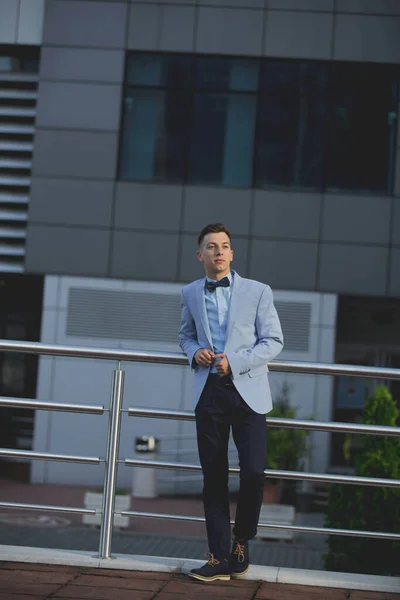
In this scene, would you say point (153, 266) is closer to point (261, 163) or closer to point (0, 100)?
point (261, 163)

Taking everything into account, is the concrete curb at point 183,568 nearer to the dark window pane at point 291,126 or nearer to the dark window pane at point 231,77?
the dark window pane at point 291,126

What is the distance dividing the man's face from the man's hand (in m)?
0.51

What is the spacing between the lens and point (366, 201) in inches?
727

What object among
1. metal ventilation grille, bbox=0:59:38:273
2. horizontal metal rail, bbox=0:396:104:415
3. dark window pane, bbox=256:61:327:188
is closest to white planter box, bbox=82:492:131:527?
metal ventilation grille, bbox=0:59:38:273

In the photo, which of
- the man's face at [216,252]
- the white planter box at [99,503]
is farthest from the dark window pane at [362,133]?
the man's face at [216,252]

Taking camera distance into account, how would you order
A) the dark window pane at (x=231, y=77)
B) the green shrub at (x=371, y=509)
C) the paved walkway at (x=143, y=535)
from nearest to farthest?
the green shrub at (x=371, y=509)
the paved walkway at (x=143, y=535)
the dark window pane at (x=231, y=77)

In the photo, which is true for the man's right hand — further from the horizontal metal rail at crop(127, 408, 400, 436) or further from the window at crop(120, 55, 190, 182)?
the window at crop(120, 55, 190, 182)

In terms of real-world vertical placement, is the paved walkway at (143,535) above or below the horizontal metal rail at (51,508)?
below

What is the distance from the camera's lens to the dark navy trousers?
4965 mm

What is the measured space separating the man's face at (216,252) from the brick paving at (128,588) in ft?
5.44

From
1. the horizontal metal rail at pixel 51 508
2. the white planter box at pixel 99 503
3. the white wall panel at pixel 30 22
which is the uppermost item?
the white wall panel at pixel 30 22

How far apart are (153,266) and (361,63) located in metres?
5.69

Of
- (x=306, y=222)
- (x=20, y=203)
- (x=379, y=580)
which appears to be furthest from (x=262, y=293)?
(x=20, y=203)

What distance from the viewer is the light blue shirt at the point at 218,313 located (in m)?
5.13
